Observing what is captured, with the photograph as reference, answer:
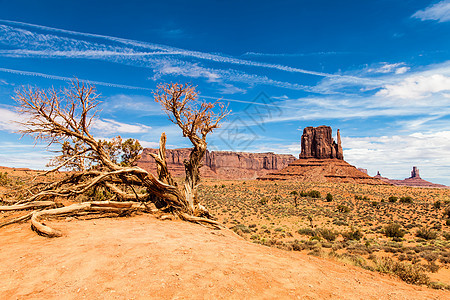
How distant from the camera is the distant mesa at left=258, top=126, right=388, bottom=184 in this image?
86875 millimetres

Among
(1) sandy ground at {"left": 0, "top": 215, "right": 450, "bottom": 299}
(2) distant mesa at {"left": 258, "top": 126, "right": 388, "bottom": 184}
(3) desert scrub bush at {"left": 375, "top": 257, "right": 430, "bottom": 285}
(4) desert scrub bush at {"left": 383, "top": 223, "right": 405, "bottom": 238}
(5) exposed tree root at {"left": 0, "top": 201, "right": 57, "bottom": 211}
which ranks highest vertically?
(2) distant mesa at {"left": 258, "top": 126, "right": 388, "bottom": 184}

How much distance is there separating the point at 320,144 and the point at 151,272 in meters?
122

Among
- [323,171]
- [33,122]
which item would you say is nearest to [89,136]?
[33,122]

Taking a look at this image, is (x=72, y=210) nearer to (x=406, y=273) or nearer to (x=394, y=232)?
(x=406, y=273)

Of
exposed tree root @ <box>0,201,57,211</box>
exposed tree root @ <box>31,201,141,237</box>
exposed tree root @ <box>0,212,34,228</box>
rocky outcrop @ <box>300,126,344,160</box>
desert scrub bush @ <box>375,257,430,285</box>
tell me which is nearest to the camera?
exposed tree root @ <box>31,201,141,237</box>

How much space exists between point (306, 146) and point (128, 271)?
125 metres

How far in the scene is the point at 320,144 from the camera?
116 m

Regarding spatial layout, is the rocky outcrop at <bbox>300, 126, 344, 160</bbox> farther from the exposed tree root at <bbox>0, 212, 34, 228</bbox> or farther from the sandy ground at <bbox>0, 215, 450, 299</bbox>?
the exposed tree root at <bbox>0, 212, 34, 228</bbox>

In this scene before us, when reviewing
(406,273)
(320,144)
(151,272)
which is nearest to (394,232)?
(406,273)

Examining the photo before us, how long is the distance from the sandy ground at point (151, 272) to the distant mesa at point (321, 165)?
279 feet

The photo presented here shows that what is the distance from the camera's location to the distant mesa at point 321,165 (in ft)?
285

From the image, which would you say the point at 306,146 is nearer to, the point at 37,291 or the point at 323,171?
the point at 323,171

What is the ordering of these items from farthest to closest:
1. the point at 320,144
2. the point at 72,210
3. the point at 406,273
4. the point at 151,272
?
the point at 320,144, the point at 72,210, the point at 406,273, the point at 151,272

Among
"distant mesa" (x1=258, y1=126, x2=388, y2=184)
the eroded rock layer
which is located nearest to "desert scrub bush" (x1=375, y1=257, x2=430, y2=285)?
the eroded rock layer
